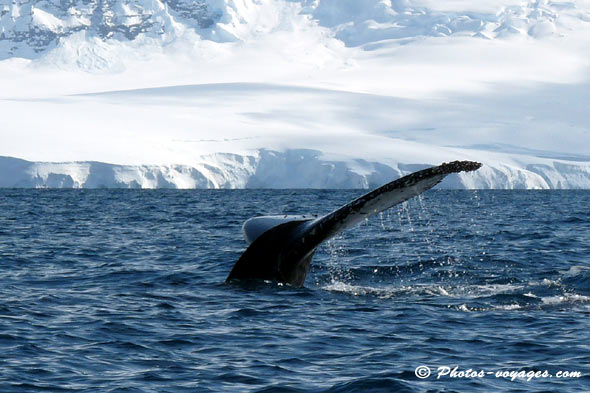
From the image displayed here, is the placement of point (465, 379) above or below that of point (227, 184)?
above

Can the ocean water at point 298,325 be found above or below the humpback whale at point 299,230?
below

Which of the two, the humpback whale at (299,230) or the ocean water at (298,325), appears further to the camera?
the humpback whale at (299,230)

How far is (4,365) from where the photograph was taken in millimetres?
8000

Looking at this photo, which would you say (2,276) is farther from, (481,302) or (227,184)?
(227,184)

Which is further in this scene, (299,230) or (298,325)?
(299,230)

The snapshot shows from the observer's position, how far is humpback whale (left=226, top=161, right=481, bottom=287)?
842 centimetres

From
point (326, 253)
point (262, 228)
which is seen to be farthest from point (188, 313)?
point (326, 253)

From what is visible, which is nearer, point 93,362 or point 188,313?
point 93,362

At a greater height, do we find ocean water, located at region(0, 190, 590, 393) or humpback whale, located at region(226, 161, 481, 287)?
humpback whale, located at region(226, 161, 481, 287)

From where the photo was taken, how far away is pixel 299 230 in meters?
9.91

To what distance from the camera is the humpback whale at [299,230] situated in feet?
27.6

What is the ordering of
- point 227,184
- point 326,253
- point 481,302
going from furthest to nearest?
1. point 227,184
2. point 326,253
3. point 481,302

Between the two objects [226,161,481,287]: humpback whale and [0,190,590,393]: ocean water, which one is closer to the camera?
[0,190,590,393]: ocean water

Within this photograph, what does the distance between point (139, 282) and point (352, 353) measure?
5.56 metres
